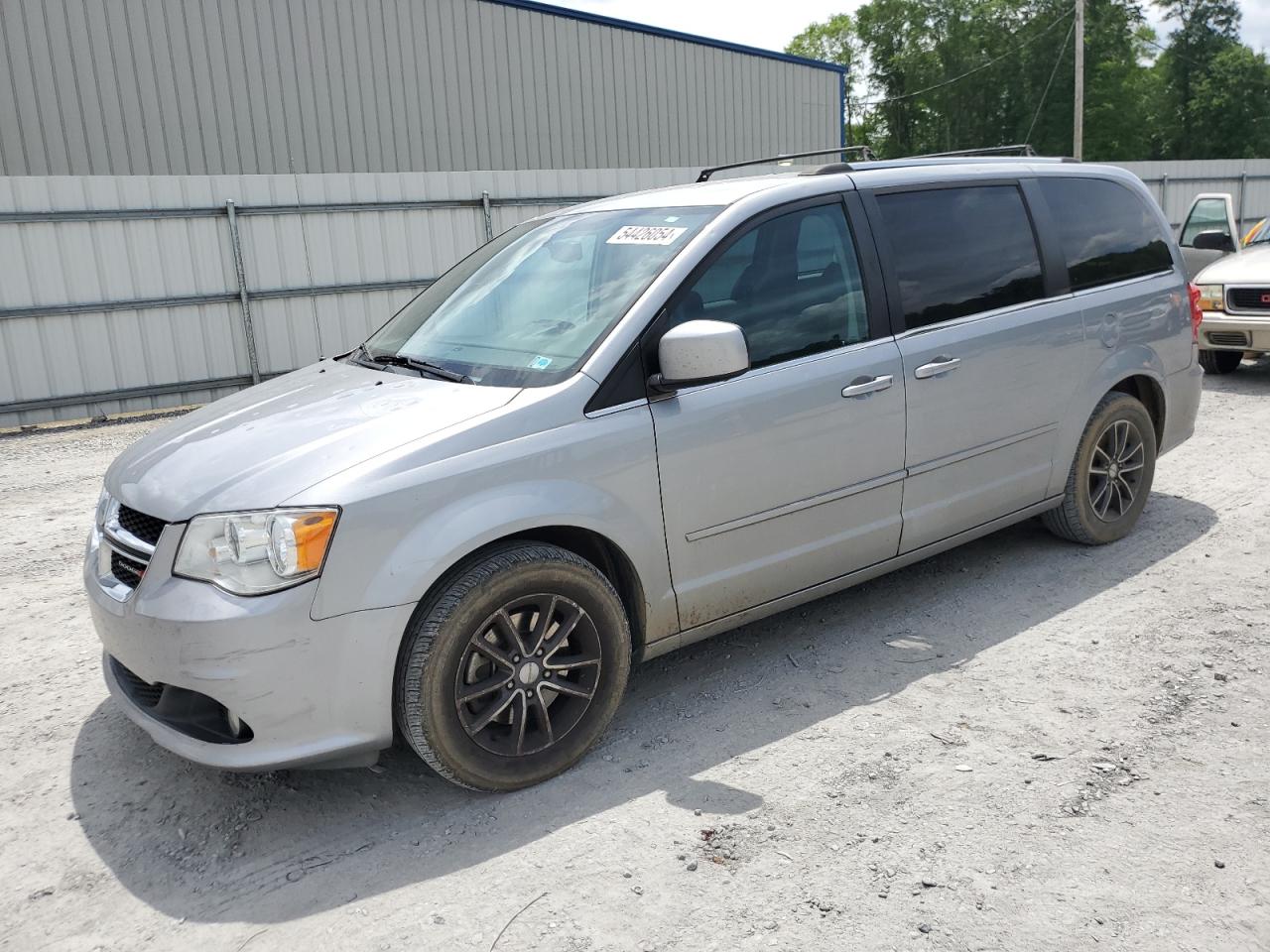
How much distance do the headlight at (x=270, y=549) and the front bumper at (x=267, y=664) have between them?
0.13 feet

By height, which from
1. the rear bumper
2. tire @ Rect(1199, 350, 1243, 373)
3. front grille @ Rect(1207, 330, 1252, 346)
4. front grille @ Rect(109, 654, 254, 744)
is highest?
the rear bumper

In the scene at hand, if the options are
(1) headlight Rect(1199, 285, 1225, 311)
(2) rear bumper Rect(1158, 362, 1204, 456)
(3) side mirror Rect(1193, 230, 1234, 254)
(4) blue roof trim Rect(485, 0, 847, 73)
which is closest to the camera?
(2) rear bumper Rect(1158, 362, 1204, 456)

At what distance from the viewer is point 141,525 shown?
326cm

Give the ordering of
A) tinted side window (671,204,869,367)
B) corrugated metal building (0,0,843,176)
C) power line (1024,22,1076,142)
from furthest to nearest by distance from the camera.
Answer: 1. power line (1024,22,1076,142)
2. corrugated metal building (0,0,843,176)
3. tinted side window (671,204,869,367)

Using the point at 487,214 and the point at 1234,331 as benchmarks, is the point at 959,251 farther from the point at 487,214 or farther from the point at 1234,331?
the point at 487,214

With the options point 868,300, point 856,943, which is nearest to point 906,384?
point 868,300

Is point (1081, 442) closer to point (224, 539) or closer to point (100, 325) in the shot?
point (224, 539)

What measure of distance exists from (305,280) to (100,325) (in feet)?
7.09

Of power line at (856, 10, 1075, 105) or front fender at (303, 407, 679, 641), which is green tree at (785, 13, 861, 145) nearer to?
power line at (856, 10, 1075, 105)

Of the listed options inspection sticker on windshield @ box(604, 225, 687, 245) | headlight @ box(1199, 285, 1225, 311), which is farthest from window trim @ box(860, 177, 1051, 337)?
headlight @ box(1199, 285, 1225, 311)

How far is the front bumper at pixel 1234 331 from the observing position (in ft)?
30.6

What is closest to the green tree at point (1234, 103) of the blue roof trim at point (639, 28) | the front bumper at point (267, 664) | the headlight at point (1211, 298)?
the blue roof trim at point (639, 28)

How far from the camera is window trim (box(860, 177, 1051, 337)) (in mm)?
4227

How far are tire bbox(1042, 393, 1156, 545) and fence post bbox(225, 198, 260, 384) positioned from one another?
9046mm
